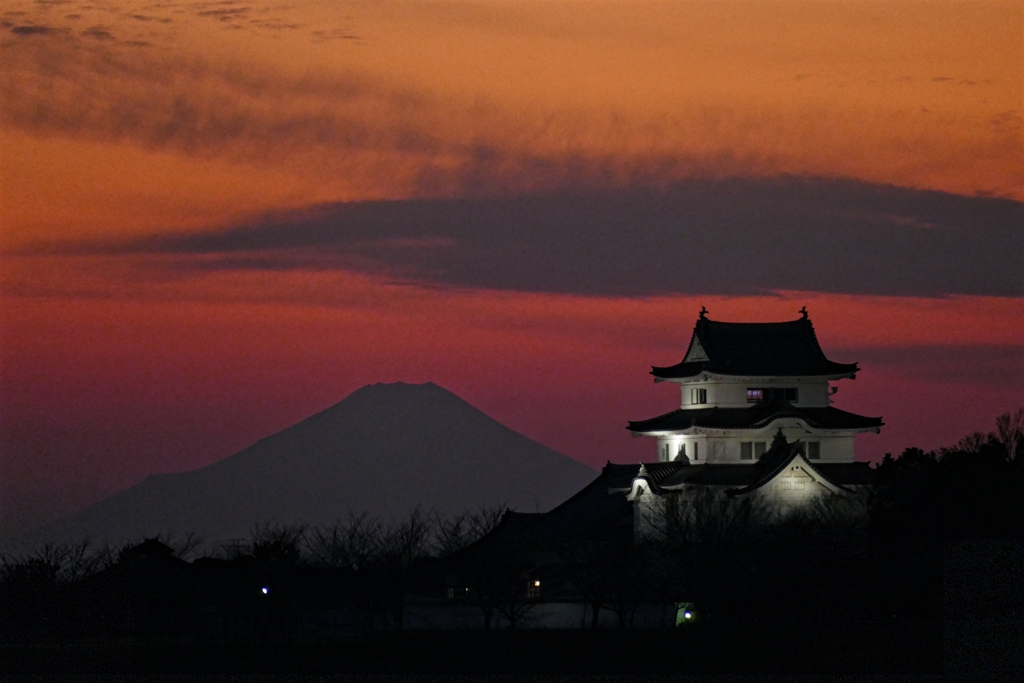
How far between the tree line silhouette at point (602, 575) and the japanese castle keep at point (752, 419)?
4.79ft

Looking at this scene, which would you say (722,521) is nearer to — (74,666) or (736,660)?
(736,660)

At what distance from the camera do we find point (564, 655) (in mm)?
42625

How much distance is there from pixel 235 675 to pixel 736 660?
12.0 meters

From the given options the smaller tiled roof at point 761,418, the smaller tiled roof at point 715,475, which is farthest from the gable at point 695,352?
the smaller tiled roof at point 715,475

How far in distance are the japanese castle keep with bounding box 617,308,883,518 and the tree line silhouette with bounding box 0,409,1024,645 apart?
57.4 inches

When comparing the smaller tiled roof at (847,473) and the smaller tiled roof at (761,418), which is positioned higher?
the smaller tiled roof at (761,418)

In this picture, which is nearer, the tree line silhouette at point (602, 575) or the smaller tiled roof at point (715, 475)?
the tree line silhouette at point (602, 575)

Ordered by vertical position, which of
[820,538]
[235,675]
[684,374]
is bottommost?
[235,675]

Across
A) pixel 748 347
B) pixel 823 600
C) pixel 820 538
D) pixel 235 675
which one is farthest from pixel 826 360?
pixel 235 675

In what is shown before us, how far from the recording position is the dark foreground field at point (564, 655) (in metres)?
39.2

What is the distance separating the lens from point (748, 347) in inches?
2405

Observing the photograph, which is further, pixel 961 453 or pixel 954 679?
pixel 961 453

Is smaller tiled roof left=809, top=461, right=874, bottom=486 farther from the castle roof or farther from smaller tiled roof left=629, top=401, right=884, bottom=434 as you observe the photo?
the castle roof

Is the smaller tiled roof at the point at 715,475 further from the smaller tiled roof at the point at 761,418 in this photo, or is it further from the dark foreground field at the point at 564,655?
the dark foreground field at the point at 564,655
